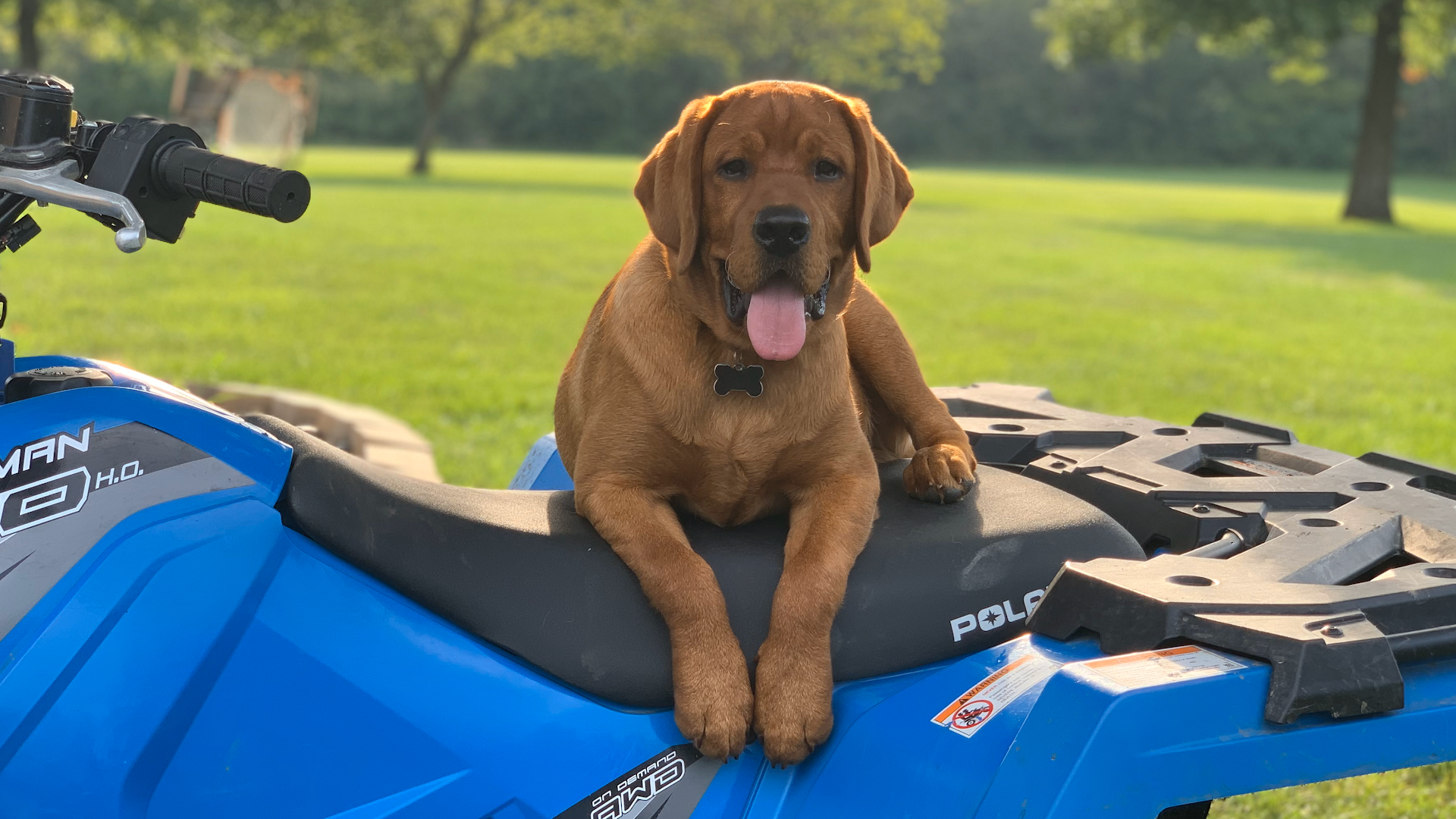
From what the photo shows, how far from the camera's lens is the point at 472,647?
65.7 inches

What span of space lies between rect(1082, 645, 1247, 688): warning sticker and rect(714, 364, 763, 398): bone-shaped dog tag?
73cm

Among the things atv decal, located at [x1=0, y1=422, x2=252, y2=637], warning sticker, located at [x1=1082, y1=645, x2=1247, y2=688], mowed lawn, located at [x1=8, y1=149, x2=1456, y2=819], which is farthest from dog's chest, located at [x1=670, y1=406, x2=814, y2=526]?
mowed lawn, located at [x1=8, y1=149, x2=1456, y2=819]

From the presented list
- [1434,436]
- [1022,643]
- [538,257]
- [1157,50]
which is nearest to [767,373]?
[1022,643]

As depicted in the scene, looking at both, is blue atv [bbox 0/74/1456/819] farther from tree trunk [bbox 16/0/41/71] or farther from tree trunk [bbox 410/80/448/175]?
tree trunk [bbox 410/80/448/175]

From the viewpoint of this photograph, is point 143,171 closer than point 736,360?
Yes

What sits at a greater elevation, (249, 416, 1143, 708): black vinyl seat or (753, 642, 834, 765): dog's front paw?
(249, 416, 1143, 708): black vinyl seat

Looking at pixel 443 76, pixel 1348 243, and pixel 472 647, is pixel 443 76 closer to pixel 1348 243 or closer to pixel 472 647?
pixel 1348 243

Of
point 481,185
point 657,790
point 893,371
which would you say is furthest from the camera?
point 481,185

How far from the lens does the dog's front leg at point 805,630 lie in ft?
5.60

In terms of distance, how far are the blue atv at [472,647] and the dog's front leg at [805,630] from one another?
4cm

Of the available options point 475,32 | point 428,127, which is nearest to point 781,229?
point 428,127

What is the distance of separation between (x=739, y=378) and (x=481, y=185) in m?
24.4

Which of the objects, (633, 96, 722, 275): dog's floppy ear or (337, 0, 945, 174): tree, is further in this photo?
(337, 0, 945, 174): tree

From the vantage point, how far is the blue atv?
4.79 feet
